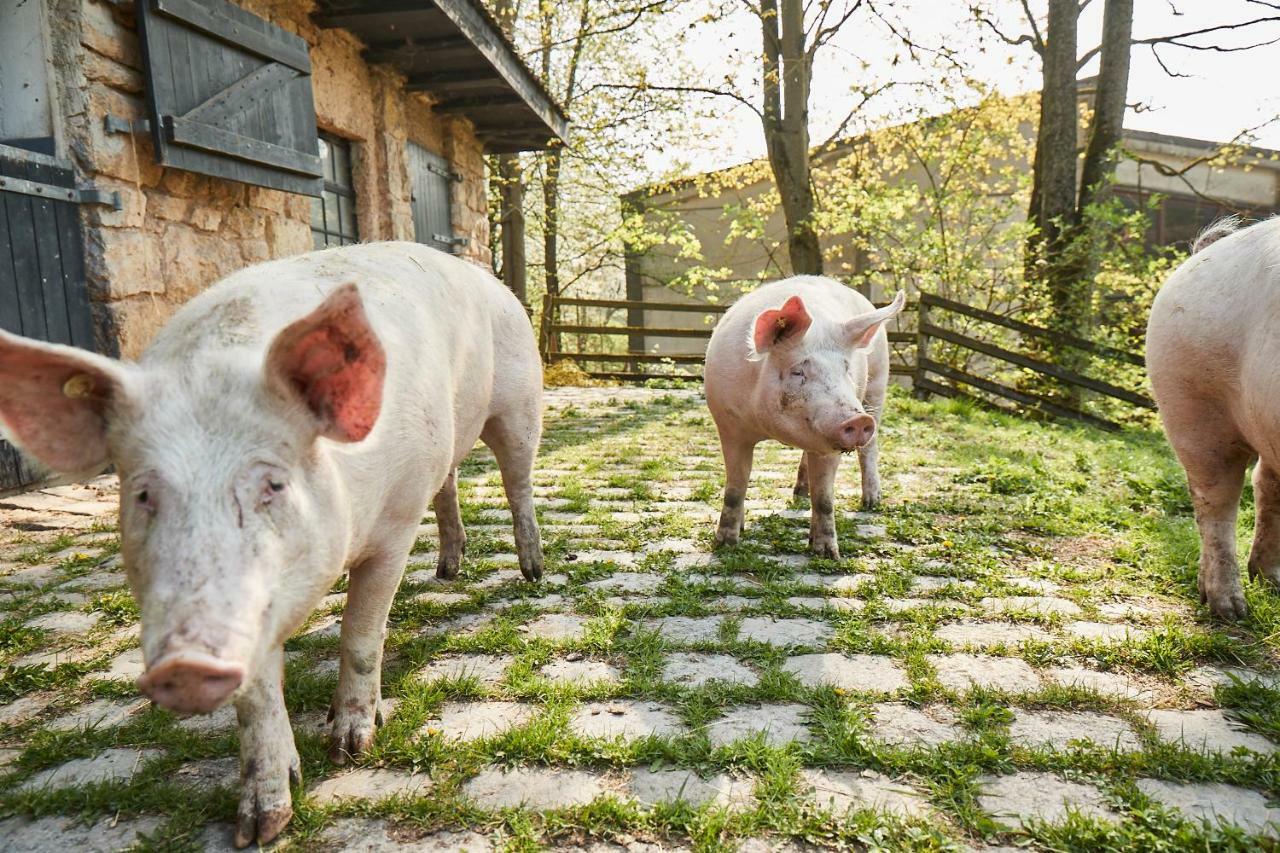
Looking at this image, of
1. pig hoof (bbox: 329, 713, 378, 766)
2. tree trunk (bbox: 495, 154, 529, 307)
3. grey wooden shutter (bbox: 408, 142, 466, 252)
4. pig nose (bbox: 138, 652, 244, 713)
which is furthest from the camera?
tree trunk (bbox: 495, 154, 529, 307)

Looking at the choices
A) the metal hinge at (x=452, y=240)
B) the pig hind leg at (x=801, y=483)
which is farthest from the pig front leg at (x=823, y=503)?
the metal hinge at (x=452, y=240)

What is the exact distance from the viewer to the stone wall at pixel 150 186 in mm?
4570

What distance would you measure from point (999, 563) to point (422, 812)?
10.0 ft

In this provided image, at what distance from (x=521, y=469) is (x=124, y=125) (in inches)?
144

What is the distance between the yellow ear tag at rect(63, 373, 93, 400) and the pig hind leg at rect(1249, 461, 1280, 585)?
4048 millimetres

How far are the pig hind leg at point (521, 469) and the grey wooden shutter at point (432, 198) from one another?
19.4 ft

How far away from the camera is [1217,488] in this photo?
3.01 meters

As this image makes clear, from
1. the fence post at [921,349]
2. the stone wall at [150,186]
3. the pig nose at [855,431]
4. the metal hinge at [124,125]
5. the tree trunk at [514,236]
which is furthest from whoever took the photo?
the tree trunk at [514,236]

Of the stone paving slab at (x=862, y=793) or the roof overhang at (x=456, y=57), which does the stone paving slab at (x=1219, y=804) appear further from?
the roof overhang at (x=456, y=57)

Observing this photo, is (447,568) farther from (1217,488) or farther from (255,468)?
(1217,488)

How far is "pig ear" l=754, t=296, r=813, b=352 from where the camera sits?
3.48 metres

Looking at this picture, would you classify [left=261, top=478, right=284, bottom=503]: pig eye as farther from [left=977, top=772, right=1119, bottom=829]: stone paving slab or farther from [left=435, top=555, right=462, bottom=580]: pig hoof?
[left=435, top=555, right=462, bottom=580]: pig hoof

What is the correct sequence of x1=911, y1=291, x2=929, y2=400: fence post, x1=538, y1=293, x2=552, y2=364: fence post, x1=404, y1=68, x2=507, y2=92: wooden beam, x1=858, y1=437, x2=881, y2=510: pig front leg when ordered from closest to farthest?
x1=858, y1=437, x2=881, y2=510: pig front leg → x1=404, y1=68, x2=507, y2=92: wooden beam → x1=911, y1=291, x2=929, y2=400: fence post → x1=538, y1=293, x2=552, y2=364: fence post

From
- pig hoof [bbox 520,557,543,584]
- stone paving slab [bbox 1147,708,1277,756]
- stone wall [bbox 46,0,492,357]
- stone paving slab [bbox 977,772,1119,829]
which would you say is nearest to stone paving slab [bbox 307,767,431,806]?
stone paving slab [bbox 977,772,1119,829]
